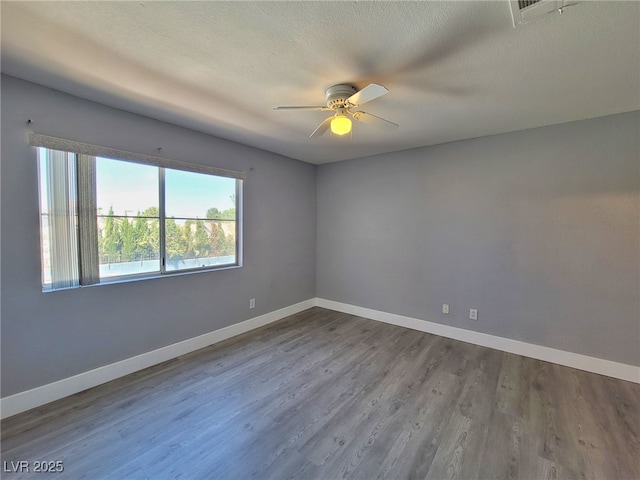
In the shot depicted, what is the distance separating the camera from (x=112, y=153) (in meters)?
2.35

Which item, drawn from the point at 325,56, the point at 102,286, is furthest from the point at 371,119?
the point at 102,286

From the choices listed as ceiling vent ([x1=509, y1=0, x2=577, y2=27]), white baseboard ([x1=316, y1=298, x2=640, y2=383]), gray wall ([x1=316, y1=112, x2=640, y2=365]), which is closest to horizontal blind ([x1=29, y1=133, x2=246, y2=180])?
gray wall ([x1=316, y1=112, x2=640, y2=365])

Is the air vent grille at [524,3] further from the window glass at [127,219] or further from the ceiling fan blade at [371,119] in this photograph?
the window glass at [127,219]

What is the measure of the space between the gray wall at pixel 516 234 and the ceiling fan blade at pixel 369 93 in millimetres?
2095

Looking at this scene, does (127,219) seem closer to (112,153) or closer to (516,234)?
(112,153)

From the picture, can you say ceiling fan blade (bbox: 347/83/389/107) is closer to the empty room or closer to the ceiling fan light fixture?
the empty room

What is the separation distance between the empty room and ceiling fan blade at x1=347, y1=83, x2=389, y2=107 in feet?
0.05

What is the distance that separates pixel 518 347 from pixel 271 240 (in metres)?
3.33

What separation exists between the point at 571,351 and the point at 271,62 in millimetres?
3839

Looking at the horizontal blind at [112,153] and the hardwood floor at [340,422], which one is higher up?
the horizontal blind at [112,153]

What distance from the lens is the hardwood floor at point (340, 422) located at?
1602 millimetres

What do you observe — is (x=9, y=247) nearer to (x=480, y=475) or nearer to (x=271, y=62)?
(x=271, y=62)

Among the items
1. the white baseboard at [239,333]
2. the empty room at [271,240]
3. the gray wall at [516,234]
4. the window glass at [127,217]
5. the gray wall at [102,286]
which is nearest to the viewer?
the empty room at [271,240]

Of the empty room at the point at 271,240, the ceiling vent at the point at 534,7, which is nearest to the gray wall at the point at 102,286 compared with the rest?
the empty room at the point at 271,240
